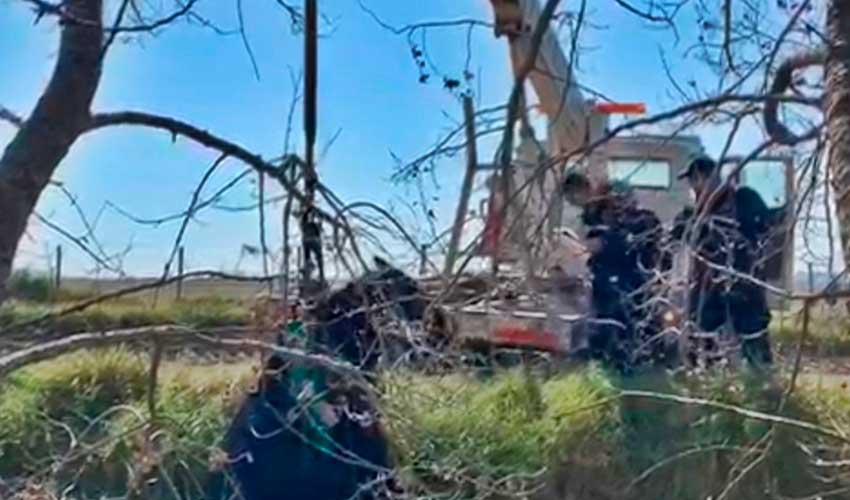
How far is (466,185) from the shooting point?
2.91 meters

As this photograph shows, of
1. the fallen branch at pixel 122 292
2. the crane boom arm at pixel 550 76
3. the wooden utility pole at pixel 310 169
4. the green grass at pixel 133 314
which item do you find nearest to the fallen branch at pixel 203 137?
the wooden utility pole at pixel 310 169

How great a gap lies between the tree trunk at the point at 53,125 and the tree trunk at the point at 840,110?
139 centimetres

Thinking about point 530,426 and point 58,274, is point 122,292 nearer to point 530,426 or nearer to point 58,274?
point 58,274

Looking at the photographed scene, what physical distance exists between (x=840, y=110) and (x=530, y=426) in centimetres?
290

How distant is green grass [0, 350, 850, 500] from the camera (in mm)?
4066

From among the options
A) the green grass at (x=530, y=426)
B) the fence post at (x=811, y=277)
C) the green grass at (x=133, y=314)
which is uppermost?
the fence post at (x=811, y=277)

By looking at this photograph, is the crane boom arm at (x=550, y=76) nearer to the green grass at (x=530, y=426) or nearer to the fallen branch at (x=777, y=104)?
the fallen branch at (x=777, y=104)

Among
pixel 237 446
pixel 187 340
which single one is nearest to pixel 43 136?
pixel 187 340

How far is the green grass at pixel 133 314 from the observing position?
2.81 m

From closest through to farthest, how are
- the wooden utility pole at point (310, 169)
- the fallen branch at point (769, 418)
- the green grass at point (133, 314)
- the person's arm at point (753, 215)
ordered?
1. the fallen branch at point (769, 418)
2. the green grass at point (133, 314)
3. the wooden utility pole at point (310, 169)
4. the person's arm at point (753, 215)

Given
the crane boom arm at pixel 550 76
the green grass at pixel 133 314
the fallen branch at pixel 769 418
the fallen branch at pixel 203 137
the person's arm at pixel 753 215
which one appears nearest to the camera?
the fallen branch at pixel 203 137

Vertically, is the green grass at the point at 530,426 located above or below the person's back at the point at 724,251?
below

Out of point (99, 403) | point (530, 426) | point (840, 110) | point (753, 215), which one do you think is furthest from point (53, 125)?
point (530, 426)

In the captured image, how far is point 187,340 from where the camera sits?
2340 mm
